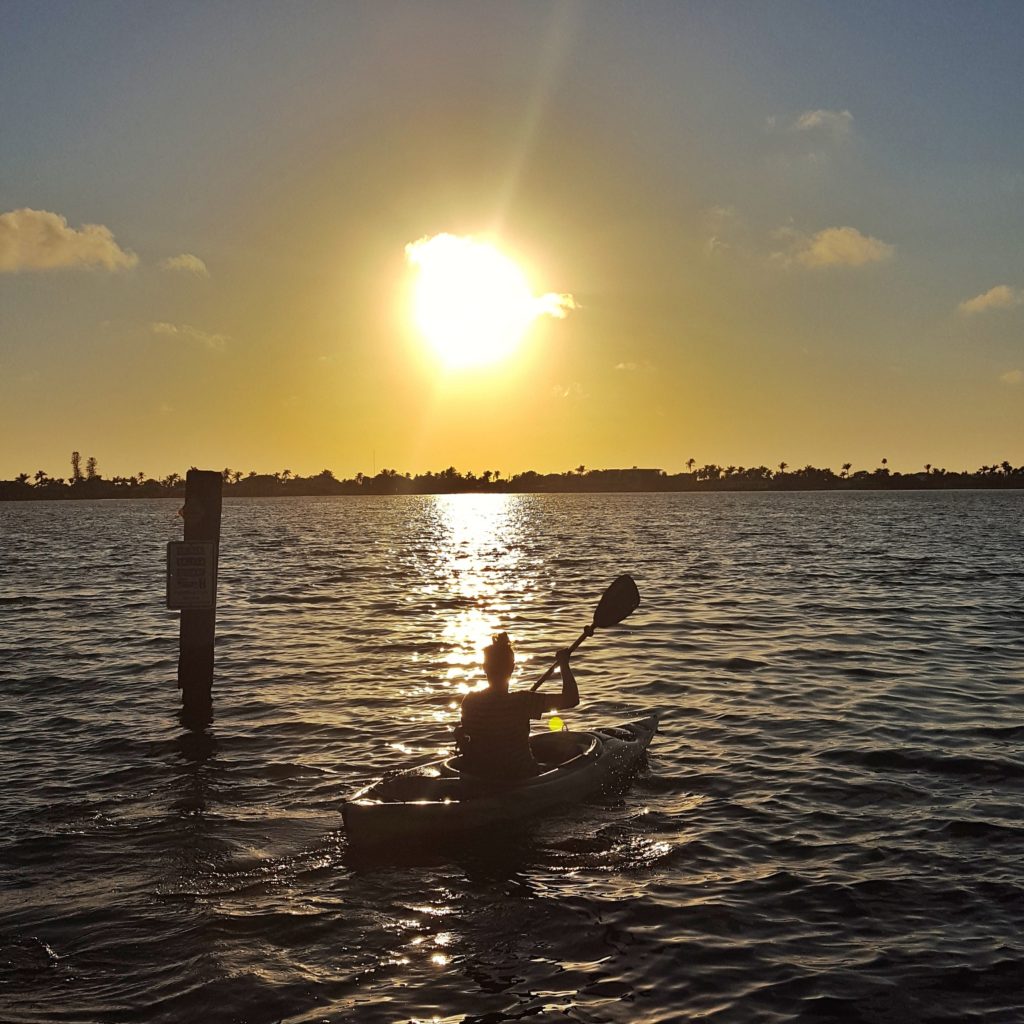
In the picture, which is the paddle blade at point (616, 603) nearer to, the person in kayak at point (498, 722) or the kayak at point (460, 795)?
the kayak at point (460, 795)

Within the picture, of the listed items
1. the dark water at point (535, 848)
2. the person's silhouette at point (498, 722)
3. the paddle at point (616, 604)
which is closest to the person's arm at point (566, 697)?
the person's silhouette at point (498, 722)

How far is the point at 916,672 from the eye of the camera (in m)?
17.6

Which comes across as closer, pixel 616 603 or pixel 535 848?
pixel 535 848

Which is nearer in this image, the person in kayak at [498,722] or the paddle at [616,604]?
the person in kayak at [498,722]

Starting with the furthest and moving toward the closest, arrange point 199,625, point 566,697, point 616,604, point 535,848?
point 199,625 < point 616,604 < point 566,697 < point 535,848

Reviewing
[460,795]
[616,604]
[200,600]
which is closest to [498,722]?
[460,795]

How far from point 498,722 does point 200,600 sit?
→ 21.3 feet

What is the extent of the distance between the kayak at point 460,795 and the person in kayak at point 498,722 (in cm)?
16

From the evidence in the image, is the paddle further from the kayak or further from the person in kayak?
the person in kayak

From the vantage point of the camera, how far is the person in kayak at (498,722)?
963 centimetres

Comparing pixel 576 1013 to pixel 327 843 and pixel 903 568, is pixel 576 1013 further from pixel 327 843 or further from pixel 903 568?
pixel 903 568

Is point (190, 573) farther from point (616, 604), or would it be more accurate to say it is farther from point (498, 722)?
point (498, 722)

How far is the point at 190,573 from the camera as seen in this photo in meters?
14.3

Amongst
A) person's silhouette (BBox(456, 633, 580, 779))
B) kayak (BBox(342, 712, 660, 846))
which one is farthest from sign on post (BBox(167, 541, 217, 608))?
person's silhouette (BBox(456, 633, 580, 779))
